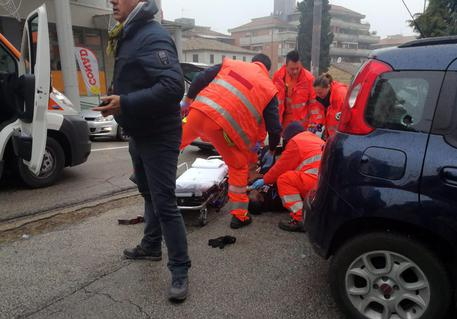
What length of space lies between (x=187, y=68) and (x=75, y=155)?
2.44 m

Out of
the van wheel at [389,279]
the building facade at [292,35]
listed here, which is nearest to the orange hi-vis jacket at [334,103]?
the van wheel at [389,279]

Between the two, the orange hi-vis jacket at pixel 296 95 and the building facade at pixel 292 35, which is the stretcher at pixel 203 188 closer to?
the orange hi-vis jacket at pixel 296 95

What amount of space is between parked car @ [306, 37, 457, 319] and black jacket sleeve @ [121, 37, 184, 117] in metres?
1.01

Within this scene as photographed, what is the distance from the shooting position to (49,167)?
546cm

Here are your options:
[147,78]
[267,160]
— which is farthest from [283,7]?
[147,78]

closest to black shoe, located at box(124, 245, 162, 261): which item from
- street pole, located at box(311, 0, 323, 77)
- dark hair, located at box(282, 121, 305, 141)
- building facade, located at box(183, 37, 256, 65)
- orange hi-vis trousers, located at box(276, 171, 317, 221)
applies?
orange hi-vis trousers, located at box(276, 171, 317, 221)

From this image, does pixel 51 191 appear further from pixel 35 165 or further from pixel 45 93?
pixel 45 93

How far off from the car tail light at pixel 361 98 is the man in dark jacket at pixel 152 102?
100cm

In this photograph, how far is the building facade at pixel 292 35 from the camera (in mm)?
80688

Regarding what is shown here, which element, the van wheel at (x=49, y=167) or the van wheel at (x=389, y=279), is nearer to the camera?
the van wheel at (x=389, y=279)

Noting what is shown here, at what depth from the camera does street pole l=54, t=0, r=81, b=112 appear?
11939mm

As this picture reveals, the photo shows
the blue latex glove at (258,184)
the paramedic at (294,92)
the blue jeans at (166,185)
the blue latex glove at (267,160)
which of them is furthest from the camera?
the paramedic at (294,92)

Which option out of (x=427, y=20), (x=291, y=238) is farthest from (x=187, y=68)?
(x=427, y=20)

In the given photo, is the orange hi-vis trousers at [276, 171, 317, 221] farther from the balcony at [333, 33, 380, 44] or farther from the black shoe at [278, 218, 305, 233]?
the balcony at [333, 33, 380, 44]
